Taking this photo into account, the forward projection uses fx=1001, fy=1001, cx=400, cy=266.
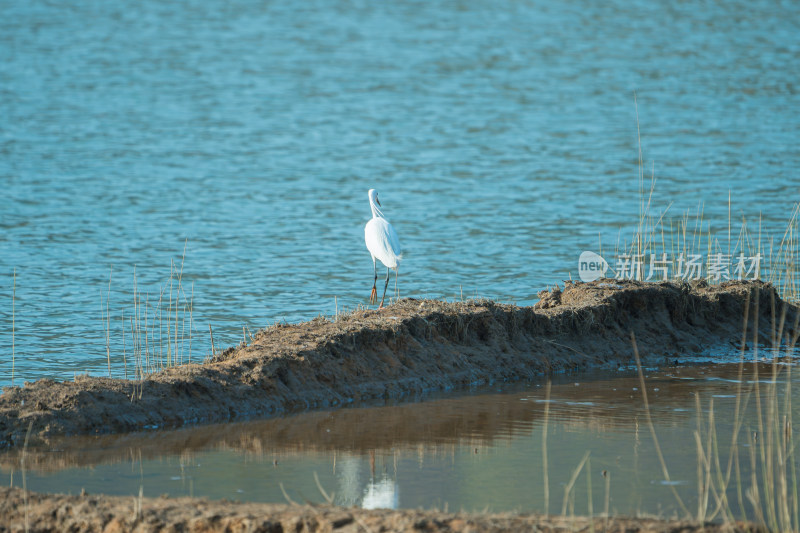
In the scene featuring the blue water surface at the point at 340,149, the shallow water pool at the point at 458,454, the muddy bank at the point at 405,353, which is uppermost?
the blue water surface at the point at 340,149

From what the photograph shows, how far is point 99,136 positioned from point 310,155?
5722mm

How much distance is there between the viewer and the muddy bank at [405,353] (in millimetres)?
7102

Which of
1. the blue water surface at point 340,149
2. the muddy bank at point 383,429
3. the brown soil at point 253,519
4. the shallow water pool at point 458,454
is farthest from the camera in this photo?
the blue water surface at point 340,149

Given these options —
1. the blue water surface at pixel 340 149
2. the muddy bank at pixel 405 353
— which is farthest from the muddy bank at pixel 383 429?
the blue water surface at pixel 340 149

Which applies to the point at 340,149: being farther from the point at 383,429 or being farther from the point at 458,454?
the point at 458,454

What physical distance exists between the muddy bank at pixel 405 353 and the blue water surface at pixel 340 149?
2.12m

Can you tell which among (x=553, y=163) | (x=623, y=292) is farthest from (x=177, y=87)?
(x=623, y=292)

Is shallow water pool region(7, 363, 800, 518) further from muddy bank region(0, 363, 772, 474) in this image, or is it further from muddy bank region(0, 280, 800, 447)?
muddy bank region(0, 280, 800, 447)

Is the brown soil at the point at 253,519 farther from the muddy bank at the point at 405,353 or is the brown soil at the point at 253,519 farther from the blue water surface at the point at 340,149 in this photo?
the blue water surface at the point at 340,149

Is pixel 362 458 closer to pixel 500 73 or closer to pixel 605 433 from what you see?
pixel 605 433

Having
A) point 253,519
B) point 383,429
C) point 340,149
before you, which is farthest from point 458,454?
point 340,149

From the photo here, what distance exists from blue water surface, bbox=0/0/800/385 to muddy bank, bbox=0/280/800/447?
6.96 feet

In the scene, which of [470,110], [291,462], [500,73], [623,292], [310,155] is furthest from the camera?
[500,73]

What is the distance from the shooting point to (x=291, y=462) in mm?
6348
